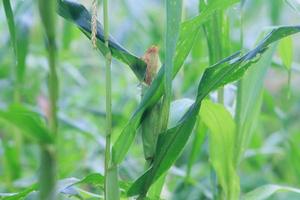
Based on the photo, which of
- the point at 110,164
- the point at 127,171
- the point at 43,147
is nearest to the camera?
the point at 43,147

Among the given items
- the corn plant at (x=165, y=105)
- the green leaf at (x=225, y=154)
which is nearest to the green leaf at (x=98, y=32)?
the corn plant at (x=165, y=105)

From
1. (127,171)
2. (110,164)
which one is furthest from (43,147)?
(127,171)

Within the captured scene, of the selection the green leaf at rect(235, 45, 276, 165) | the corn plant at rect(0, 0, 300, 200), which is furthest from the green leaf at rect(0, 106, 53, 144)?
the green leaf at rect(235, 45, 276, 165)

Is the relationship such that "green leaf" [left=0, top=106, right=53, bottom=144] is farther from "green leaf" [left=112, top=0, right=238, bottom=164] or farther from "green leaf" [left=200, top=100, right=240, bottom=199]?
"green leaf" [left=200, top=100, right=240, bottom=199]

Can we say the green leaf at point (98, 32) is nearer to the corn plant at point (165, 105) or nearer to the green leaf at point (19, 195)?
the corn plant at point (165, 105)

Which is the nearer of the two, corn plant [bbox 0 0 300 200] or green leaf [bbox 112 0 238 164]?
corn plant [bbox 0 0 300 200]

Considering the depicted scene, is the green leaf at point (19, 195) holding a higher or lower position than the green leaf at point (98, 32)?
lower

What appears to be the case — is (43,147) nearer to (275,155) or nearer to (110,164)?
(110,164)
